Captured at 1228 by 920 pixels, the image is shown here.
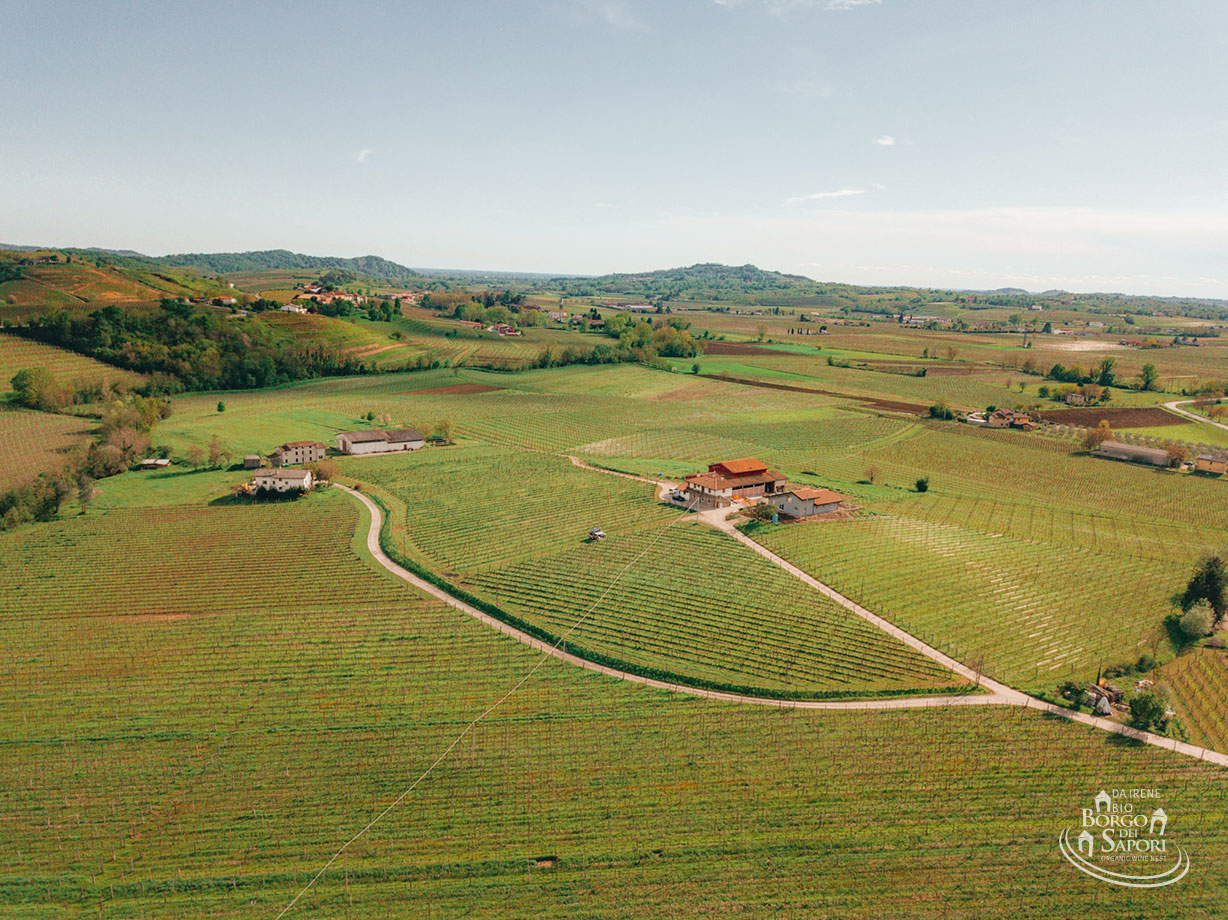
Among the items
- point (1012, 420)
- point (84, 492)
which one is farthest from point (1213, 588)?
point (84, 492)

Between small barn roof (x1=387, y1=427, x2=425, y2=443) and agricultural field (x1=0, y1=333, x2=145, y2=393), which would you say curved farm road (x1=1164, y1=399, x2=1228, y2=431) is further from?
agricultural field (x1=0, y1=333, x2=145, y2=393)

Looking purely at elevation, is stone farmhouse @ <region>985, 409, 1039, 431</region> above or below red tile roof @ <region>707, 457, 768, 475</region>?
above

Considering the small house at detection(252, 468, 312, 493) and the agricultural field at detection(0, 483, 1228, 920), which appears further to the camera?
the small house at detection(252, 468, 312, 493)

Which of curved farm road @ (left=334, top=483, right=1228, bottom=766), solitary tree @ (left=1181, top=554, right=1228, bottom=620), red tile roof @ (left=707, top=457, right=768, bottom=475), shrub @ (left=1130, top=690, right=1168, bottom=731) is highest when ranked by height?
red tile roof @ (left=707, top=457, right=768, bottom=475)

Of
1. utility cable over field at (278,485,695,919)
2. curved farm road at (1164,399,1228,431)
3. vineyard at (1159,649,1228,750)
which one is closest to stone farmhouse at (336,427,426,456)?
utility cable over field at (278,485,695,919)

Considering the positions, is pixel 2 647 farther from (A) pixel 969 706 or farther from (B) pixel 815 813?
(A) pixel 969 706

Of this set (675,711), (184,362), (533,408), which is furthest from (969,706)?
(184,362)
